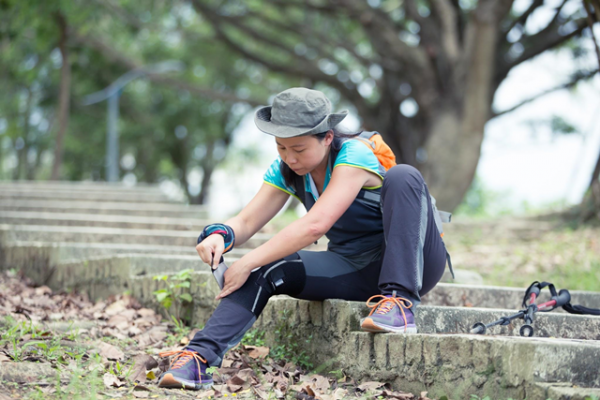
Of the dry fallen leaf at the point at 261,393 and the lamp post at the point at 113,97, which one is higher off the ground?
the lamp post at the point at 113,97

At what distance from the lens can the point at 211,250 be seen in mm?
3053

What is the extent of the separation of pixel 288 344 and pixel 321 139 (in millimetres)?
1184

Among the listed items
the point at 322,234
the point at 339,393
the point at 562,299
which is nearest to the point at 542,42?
the point at 562,299

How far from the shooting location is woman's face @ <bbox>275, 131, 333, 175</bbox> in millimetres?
2957

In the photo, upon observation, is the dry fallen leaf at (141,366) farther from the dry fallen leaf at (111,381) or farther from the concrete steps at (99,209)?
the concrete steps at (99,209)

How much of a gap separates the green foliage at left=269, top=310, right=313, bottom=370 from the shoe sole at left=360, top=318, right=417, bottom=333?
610 mm

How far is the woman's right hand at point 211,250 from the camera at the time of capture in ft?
9.95

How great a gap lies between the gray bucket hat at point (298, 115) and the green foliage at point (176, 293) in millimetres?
1486

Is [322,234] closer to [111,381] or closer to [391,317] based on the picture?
[391,317]

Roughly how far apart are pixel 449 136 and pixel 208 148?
18297 mm

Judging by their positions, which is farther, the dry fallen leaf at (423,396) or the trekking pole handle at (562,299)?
the trekking pole handle at (562,299)

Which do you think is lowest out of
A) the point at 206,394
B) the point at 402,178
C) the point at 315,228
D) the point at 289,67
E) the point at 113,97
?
the point at 206,394

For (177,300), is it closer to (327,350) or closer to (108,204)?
(327,350)

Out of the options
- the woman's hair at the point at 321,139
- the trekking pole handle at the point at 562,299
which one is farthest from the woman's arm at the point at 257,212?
the trekking pole handle at the point at 562,299
